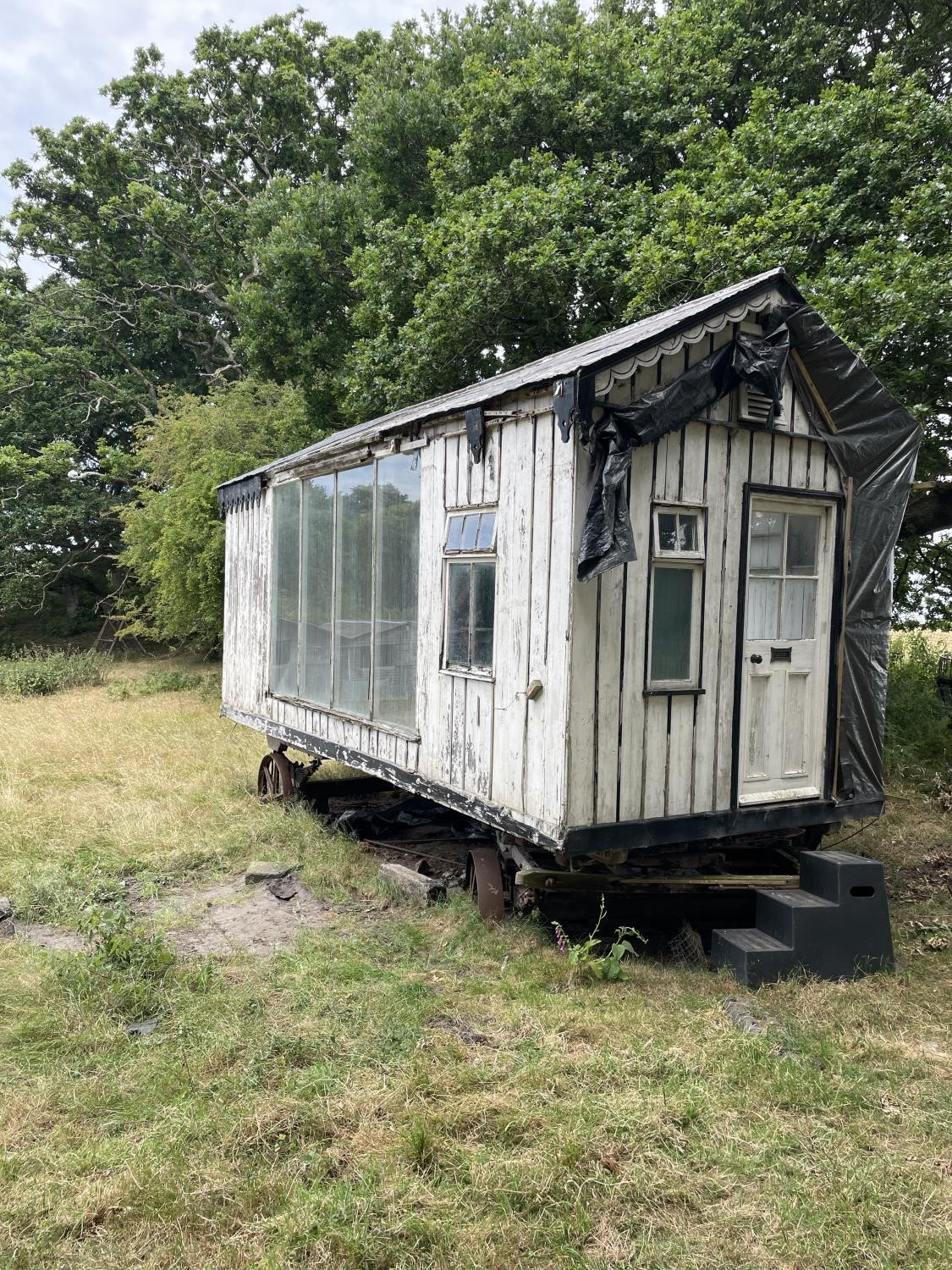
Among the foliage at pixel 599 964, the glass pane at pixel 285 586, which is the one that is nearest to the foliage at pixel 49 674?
the glass pane at pixel 285 586

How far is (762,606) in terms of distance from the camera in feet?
19.0

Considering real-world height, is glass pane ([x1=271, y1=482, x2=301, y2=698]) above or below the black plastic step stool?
above

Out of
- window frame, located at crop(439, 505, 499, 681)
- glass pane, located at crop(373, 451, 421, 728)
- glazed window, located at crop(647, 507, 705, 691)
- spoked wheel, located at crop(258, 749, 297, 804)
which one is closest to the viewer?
glazed window, located at crop(647, 507, 705, 691)

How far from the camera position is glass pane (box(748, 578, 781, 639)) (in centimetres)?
573

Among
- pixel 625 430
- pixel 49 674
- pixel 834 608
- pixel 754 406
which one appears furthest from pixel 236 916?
pixel 49 674

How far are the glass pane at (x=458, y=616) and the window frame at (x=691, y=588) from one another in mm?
1258

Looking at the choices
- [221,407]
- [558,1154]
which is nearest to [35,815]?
[558,1154]

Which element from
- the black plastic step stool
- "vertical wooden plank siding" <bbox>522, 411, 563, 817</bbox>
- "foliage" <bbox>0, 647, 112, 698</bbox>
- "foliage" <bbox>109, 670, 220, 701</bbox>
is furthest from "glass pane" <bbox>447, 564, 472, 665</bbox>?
"foliage" <bbox>0, 647, 112, 698</bbox>

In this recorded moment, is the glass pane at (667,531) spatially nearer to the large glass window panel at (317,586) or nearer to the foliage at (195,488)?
the large glass window panel at (317,586)

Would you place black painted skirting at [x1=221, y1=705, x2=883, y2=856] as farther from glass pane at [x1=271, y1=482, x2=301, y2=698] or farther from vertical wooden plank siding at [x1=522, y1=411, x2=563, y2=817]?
glass pane at [x1=271, y1=482, x2=301, y2=698]

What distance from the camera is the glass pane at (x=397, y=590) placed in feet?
21.3

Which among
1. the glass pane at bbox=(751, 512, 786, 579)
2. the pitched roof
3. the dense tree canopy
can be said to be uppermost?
the dense tree canopy

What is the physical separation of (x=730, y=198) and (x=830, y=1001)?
9.79m

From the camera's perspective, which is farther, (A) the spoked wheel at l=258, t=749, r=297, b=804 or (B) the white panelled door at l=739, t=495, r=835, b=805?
(A) the spoked wheel at l=258, t=749, r=297, b=804
